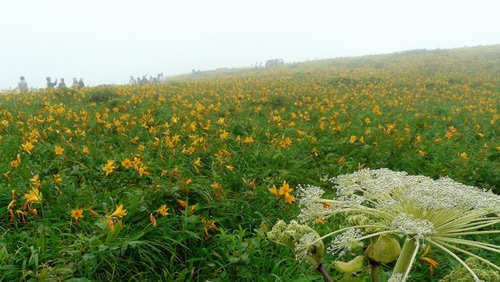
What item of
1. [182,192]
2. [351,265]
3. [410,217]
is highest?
[410,217]

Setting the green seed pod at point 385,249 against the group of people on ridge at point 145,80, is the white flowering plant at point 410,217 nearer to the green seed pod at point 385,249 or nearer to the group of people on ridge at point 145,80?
the green seed pod at point 385,249

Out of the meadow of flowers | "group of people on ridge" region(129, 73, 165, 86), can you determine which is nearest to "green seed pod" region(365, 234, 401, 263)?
the meadow of flowers

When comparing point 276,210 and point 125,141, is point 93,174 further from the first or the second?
point 276,210

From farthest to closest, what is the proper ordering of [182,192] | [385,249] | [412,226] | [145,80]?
1. [145,80]
2. [182,192]
3. [385,249]
4. [412,226]

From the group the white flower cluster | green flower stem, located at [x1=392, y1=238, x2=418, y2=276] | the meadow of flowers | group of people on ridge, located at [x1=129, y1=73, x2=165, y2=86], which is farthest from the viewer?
group of people on ridge, located at [x1=129, y1=73, x2=165, y2=86]

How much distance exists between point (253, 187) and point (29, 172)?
2.17 m

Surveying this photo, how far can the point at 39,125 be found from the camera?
14.7 feet

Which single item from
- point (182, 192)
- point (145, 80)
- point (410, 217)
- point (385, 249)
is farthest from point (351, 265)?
point (145, 80)

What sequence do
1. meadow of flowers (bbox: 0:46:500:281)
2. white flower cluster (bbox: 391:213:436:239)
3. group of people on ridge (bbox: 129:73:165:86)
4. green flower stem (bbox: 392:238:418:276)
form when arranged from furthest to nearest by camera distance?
group of people on ridge (bbox: 129:73:165:86)
meadow of flowers (bbox: 0:46:500:281)
green flower stem (bbox: 392:238:418:276)
white flower cluster (bbox: 391:213:436:239)

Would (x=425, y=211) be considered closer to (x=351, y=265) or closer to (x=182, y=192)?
(x=351, y=265)

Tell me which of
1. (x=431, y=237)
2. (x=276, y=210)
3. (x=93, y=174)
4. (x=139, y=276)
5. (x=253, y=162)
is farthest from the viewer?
(x=253, y=162)

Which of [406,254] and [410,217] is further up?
[410,217]

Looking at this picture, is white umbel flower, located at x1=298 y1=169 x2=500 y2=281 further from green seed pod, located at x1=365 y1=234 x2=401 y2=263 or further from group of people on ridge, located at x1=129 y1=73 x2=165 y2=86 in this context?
group of people on ridge, located at x1=129 y1=73 x2=165 y2=86

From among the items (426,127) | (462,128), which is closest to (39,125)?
(426,127)
